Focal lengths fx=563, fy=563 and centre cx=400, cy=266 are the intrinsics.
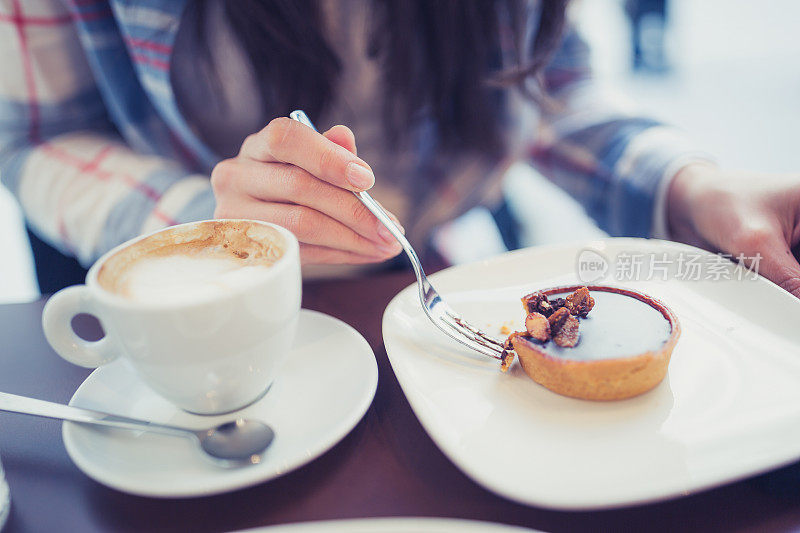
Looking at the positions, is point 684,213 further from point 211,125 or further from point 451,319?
point 211,125

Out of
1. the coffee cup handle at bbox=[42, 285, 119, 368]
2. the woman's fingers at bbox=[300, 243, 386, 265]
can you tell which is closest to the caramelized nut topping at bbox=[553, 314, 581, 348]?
the woman's fingers at bbox=[300, 243, 386, 265]

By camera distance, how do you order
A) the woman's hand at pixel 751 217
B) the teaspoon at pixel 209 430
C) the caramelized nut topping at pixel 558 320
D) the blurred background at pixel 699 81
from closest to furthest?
the teaspoon at pixel 209 430 → the caramelized nut topping at pixel 558 320 → the woman's hand at pixel 751 217 → the blurred background at pixel 699 81

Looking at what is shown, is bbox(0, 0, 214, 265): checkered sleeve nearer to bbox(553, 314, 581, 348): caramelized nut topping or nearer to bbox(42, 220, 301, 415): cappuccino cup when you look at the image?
bbox(42, 220, 301, 415): cappuccino cup

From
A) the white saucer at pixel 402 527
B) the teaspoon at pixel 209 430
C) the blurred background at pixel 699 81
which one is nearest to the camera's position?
the white saucer at pixel 402 527

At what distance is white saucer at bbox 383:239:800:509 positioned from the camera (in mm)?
414

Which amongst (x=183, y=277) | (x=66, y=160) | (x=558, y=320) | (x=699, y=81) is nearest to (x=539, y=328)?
(x=558, y=320)

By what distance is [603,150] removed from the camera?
45.3 inches

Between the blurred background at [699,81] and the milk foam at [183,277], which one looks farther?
the blurred background at [699,81]

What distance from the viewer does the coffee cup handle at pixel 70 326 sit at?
0.52m

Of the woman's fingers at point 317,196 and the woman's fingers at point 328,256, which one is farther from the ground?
the woman's fingers at point 317,196

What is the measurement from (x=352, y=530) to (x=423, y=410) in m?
0.14

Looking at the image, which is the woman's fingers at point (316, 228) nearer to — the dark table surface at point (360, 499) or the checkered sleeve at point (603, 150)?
the dark table surface at point (360, 499)

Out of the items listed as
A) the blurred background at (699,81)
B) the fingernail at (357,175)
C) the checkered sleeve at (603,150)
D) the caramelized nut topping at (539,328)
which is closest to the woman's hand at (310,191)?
the fingernail at (357,175)

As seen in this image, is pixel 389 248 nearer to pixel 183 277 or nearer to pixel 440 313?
pixel 440 313
